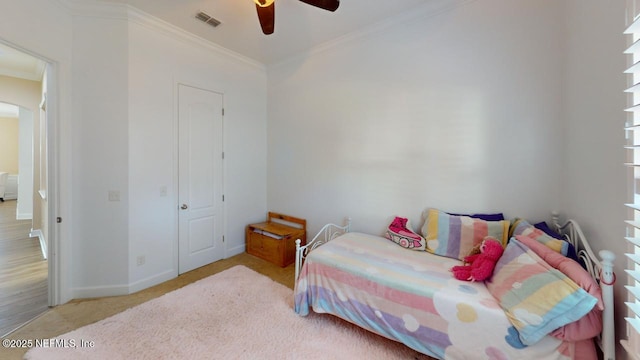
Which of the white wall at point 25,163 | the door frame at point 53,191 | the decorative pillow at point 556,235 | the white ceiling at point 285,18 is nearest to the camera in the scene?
the decorative pillow at point 556,235

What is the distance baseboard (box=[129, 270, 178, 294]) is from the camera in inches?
99.0

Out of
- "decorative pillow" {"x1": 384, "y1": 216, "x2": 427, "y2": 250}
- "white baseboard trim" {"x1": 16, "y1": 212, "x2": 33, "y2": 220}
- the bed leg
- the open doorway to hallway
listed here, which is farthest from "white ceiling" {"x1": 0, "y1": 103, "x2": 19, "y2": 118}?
the bed leg

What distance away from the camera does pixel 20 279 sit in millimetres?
2637

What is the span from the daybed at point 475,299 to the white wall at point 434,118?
1.80 ft

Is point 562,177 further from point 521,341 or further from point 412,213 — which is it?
point 521,341

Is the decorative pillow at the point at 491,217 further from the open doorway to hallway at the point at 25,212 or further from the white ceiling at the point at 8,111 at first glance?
the white ceiling at the point at 8,111

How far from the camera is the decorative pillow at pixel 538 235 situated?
1501 mm

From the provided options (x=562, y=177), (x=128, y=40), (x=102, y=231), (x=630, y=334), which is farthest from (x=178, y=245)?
(x=562, y=177)

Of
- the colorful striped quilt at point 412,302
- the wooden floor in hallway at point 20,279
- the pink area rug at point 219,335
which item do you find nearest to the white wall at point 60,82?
the wooden floor in hallway at point 20,279

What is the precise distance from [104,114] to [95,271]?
1609 mm

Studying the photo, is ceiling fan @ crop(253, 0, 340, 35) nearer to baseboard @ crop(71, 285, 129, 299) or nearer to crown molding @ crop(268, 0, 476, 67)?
crown molding @ crop(268, 0, 476, 67)

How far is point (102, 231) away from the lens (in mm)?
2424

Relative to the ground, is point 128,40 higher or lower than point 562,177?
higher

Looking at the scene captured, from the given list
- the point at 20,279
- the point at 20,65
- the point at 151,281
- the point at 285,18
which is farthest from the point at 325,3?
the point at 20,65
